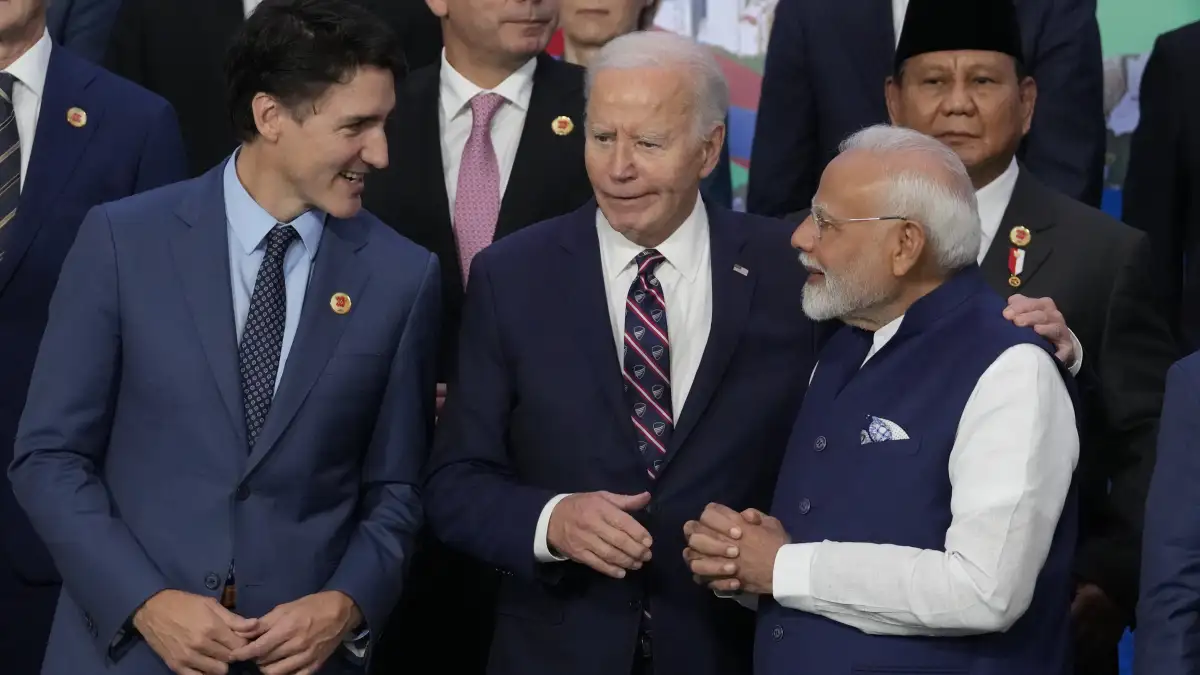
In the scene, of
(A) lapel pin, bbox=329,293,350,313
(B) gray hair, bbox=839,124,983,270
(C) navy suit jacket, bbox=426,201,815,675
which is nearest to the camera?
(B) gray hair, bbox=839,124,983,270

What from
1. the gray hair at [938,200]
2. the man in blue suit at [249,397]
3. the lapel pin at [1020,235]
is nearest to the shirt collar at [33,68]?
the man in blue suit at [249,397]

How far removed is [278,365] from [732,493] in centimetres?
85

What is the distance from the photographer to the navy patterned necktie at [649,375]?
3504mm

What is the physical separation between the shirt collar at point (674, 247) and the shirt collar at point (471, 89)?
2.25ft

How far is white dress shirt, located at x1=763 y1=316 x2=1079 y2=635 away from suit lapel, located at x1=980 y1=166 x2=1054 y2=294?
2.63 ft

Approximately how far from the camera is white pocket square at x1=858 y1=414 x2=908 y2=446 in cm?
318

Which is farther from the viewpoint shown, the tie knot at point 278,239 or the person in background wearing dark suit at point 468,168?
the person in background wearing dark suit at point 468,168

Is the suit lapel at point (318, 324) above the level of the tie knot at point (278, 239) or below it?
below

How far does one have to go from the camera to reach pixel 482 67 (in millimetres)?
4273

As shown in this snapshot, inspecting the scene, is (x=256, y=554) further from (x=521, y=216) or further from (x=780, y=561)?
(x=521, y=216)

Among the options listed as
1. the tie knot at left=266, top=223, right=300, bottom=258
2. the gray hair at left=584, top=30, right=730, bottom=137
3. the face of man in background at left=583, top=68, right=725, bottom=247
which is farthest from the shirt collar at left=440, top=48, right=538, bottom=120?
the tie knot at left=266, top=223, right=300, bottom=258

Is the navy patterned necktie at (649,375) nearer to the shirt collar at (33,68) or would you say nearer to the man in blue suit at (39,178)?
the man in blue suit at (39,178)

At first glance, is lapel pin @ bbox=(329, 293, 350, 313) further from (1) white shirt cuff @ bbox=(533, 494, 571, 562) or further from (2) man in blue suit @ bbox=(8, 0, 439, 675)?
(1) white shirt cuff @ bbox=(533, 494, 571, 562)

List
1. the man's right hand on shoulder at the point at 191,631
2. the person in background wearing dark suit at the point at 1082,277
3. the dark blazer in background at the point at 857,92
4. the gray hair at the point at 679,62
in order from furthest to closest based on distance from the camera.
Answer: the dark blazer in background at the point at 857,92
the person in background wearing dark suit at the point at 1082,277
the gray hair at the point at 679,62
the man's right hand on shoulder at the point at 191,631
